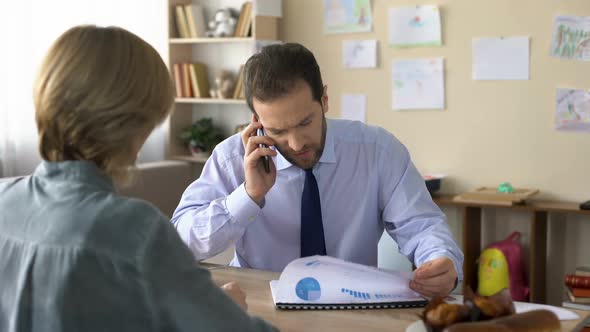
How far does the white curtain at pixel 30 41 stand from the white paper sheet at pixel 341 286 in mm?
3262

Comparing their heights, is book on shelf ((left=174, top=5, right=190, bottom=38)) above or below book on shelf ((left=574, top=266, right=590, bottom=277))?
above

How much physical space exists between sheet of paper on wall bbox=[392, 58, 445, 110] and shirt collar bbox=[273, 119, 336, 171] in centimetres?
192

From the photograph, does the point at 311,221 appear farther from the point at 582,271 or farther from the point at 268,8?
the point at 268,8

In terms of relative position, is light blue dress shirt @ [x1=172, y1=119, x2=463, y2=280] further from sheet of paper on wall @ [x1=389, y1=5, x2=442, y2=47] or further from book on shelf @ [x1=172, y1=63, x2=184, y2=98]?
book on shelf @ [x1=172, y1=63, x2=184, y2=98]

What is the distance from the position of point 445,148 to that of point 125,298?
320 centimetres

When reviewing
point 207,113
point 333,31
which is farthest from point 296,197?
point 207,113

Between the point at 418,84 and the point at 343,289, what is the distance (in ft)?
8.52

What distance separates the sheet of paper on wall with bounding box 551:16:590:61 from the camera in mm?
3656

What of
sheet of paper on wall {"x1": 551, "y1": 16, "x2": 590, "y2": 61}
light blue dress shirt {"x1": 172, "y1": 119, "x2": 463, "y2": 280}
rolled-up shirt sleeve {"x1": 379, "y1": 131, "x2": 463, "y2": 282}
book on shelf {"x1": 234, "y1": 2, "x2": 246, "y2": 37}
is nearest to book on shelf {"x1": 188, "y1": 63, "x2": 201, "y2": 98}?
book on shelf {"x1": 234, "y1": 2, "x2": 246, "y2": 37}

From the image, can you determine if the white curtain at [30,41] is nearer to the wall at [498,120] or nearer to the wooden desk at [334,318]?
the wall at [498,120]

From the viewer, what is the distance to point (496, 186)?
3939 mm

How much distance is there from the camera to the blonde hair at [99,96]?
1.06m

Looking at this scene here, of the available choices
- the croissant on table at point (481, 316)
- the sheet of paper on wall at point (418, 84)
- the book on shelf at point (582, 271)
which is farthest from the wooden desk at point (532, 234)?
the croissant on table at point (481, 316)

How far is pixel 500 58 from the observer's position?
3855mm
